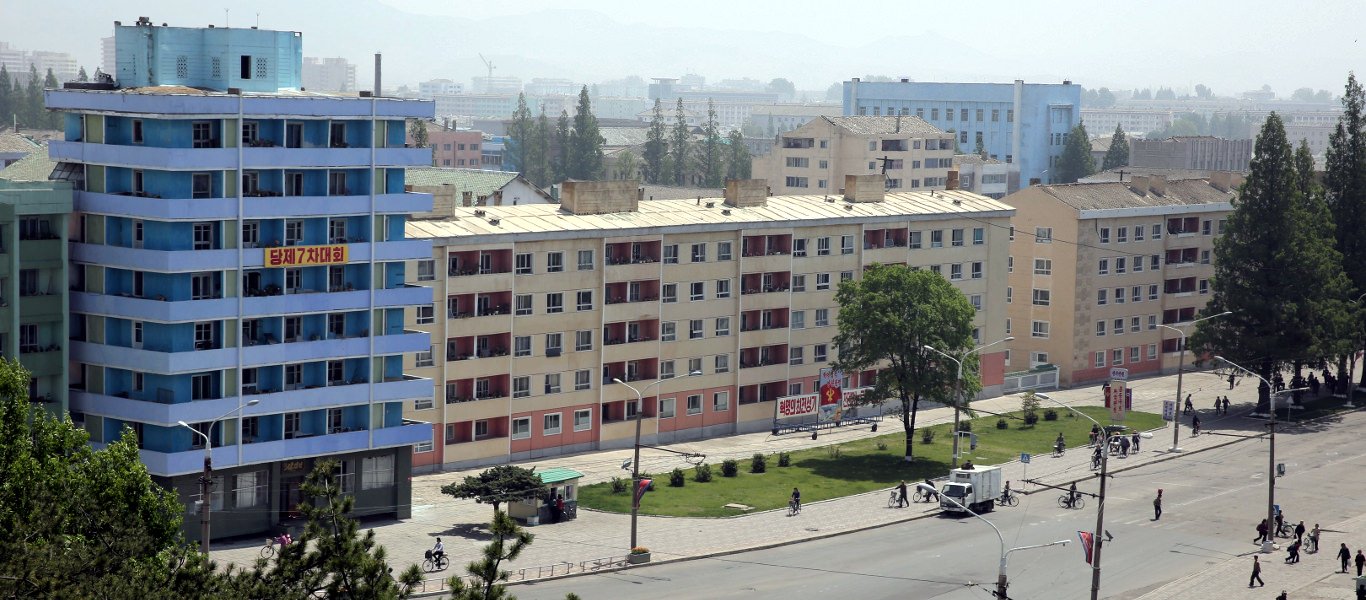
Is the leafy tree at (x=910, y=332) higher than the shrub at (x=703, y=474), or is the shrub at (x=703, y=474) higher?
the leafy tree at (x=910, y=332)

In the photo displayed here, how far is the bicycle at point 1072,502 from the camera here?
9694 cm

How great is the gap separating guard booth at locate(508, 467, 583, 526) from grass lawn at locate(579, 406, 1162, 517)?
105 inches

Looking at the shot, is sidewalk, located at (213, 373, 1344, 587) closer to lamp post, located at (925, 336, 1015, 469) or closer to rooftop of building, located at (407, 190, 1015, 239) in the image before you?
lamp post, located at (925, 336, 1015, 469)

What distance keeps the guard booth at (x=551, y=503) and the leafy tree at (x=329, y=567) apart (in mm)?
45102

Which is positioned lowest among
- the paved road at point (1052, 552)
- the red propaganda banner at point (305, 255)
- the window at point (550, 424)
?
the paved road at point (1052, 552)

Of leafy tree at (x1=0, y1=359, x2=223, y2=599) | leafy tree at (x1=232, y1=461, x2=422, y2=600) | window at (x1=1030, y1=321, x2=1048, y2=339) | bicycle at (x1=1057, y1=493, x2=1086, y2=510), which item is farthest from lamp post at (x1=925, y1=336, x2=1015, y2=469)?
leafy tree at (x1=232, y1=461, x2=422, y2=600)

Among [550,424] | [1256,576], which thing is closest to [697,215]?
[550,424]

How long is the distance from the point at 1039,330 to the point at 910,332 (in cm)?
3746

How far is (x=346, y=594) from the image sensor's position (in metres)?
42.2

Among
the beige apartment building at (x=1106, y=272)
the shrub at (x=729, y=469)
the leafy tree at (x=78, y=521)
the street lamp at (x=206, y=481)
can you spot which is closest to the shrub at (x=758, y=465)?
the shrub at (x=729, y=469)

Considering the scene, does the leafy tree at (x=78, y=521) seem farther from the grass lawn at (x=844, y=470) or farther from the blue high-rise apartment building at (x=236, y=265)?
the grass lawn at (x=844, y=470)

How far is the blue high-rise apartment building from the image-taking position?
8075 centimetres

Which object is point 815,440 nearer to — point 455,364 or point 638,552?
point 455,364

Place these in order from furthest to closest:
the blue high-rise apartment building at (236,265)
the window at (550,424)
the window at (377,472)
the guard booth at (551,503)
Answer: the window at (550,424)
the guard booth at (551,503)
the window at (377,472)
the blue high-rise apartment building at (236,265)
